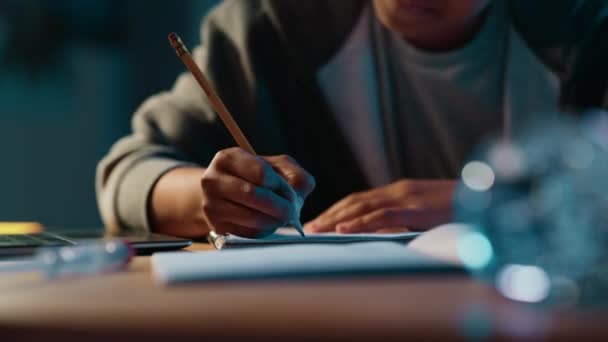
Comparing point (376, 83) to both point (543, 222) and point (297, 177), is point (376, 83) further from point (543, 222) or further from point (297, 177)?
point (543, 222)

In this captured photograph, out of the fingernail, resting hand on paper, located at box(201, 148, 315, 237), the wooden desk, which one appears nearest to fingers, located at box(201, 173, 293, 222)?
resting hand on paper, located at box(201, 148, 315, 237)

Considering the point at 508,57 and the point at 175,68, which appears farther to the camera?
the point at 175,68

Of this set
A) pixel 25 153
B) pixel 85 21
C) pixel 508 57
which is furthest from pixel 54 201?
pixel 508 57

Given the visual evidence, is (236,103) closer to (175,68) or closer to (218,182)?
(218,182)

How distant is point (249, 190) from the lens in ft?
2.20

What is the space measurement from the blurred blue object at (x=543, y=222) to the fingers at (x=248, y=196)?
0.22 meters

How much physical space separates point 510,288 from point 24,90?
1926mm

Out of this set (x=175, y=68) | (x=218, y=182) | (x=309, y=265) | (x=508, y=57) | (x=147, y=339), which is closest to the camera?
(x=147, y=339)

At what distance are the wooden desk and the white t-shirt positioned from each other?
2.85ft

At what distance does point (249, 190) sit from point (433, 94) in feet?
2.03

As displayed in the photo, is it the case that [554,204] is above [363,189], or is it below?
below

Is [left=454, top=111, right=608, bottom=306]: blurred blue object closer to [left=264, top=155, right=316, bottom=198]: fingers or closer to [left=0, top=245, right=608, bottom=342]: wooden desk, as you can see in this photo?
[left=0, top=245, right=608, bottom=342]: wooden desk

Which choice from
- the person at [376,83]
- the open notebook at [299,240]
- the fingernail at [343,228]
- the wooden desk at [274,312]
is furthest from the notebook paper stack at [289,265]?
the person at [376,83]

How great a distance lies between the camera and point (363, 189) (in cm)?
122
